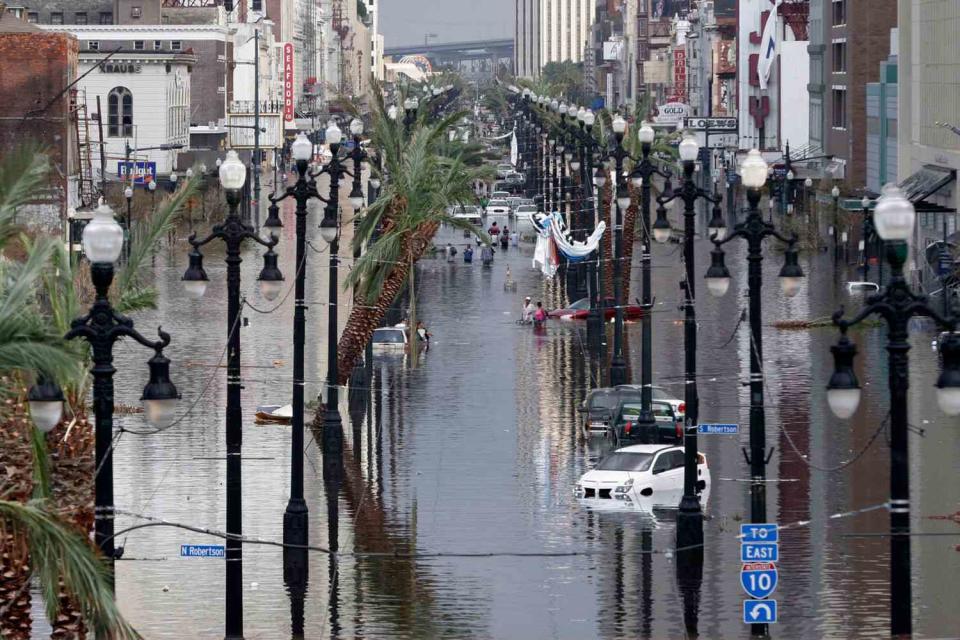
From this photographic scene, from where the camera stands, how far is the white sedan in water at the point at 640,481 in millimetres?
35031

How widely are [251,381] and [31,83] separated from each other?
32.8 m

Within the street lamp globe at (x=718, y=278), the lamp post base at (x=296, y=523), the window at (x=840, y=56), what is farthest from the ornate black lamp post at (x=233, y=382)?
the window at (x=840, y=56)

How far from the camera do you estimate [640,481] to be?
1382 inches

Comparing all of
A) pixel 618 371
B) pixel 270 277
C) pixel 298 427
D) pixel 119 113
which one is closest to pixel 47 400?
pixel 270 277

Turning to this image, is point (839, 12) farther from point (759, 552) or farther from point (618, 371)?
point (759, 552)

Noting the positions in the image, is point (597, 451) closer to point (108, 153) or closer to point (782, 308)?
point (782, 308)

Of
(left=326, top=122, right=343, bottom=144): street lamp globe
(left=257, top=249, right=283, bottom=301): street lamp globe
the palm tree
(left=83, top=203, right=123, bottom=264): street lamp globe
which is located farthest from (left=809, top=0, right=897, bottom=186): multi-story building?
(left=83, top=203, right=123, bottom=264): street lamp globe

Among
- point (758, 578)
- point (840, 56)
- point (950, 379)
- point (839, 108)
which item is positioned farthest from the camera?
→ point (839, 108)

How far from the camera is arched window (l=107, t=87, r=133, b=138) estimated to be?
12706 cm

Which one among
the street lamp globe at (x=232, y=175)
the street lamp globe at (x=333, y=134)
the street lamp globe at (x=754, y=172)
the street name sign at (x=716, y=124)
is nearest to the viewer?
the street lamp globe at (x=232, y=175)

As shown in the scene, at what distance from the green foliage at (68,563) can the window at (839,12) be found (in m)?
96.6

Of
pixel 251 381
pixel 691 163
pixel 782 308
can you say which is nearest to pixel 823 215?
pixel 782 308

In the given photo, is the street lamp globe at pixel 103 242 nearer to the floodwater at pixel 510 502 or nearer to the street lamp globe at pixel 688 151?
the floodwater at pixel 510 502

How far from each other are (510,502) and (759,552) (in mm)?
12604
